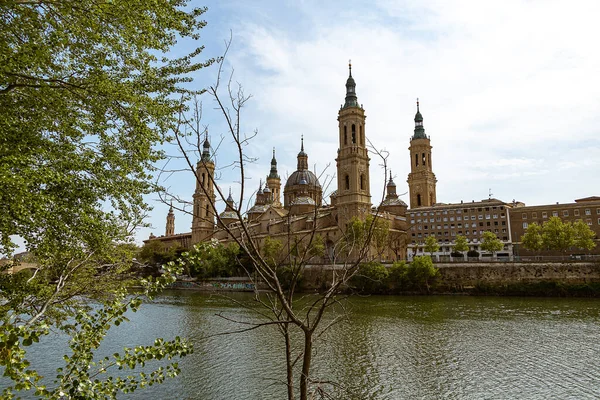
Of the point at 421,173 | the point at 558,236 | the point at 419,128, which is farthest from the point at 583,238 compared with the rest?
the point at 419,128

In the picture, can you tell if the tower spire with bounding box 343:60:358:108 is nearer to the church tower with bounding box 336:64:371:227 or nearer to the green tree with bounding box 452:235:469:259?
the church tower with bounding box 336:64:371:227

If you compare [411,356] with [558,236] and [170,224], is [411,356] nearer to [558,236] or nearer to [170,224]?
[558,236]

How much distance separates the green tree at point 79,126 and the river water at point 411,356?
3.56 meters

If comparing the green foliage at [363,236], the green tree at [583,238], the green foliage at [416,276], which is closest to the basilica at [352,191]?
the green foliage at [416,276]

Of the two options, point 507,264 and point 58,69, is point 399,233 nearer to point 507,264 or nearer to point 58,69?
point 507,264

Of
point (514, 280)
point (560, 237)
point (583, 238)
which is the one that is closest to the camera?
point (514, 280)

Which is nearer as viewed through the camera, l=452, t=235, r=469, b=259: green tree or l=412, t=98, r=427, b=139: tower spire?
l=452, t=235, r=469, b=259: green tree

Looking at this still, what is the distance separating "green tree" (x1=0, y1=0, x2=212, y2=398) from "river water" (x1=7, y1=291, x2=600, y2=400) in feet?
11.7

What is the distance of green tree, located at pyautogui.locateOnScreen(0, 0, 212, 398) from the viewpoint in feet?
21.3

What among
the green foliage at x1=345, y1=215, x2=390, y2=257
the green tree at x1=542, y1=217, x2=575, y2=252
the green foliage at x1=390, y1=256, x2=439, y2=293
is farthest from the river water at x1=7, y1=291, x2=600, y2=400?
the green tree at x1=542, y1=217, x2=575, y2=252

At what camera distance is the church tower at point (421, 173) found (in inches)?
3482

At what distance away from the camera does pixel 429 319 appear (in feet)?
99.1

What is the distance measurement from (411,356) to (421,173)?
245 feet

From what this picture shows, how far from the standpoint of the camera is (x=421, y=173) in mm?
90188
